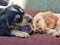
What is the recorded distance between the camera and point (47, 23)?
1662 millimetres

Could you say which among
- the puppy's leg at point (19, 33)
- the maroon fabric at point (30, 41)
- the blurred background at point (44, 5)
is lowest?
the maroon fabric at point (30, 41)

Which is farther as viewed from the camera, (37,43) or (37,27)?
(37,27)

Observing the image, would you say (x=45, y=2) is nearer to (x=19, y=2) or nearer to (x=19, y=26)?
(x=19, y=2)

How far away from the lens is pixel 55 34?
1525mm

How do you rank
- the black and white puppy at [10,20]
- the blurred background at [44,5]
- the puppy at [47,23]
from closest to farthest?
the black and white puppy at [10,20], the puppy at [47,23], the blurred background at [44,5]

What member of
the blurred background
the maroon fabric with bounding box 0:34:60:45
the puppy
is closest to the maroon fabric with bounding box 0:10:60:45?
the maroon fabric with bounding box 0:34:60:45

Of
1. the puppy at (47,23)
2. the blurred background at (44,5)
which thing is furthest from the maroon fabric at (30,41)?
the blurred background at (44,5)

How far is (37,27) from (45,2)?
0.68m

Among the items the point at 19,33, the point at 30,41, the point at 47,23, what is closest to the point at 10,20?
the point at 19,33

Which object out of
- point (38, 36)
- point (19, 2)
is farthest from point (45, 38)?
point (19, 2)

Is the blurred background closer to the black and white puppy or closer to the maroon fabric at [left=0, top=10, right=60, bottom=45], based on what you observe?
the black and white puppy

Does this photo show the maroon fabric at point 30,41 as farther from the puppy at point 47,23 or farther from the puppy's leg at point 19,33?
the puppy at point 47,23

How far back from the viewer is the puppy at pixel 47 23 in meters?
1.62

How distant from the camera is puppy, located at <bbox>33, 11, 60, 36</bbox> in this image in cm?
162
